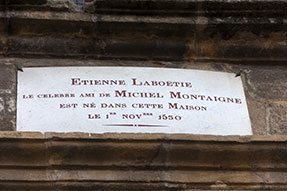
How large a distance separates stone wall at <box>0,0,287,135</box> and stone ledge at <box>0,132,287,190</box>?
21.0 inches

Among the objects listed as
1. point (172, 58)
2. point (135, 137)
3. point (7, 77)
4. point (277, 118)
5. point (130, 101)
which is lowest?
point (135, 137)

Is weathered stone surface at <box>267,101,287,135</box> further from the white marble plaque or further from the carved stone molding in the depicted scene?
the carved stone molding

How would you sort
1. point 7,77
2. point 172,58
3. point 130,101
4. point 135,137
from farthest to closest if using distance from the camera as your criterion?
point 172,58
point 7,77
point 130,101
point 135,137

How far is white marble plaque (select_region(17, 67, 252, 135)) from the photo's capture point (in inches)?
185

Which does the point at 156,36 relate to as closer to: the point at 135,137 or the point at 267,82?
the point at 267,82

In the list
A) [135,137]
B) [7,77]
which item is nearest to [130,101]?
[135,137]

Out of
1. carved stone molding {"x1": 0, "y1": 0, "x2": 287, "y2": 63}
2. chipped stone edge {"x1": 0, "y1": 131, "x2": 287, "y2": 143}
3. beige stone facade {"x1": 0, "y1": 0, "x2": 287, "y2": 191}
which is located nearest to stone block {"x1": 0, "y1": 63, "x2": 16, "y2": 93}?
beige stone facade {"x1": 0, "y1": 0, "x2": 287, "y2": 191}

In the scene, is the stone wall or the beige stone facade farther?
the stone wall

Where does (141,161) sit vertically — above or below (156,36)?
below

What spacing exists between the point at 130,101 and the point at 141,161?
0.44 m

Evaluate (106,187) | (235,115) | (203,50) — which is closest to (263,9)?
(203,50)

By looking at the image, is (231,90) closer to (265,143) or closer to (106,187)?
(265,143)

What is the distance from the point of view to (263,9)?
5.32m

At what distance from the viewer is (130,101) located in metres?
4.84
